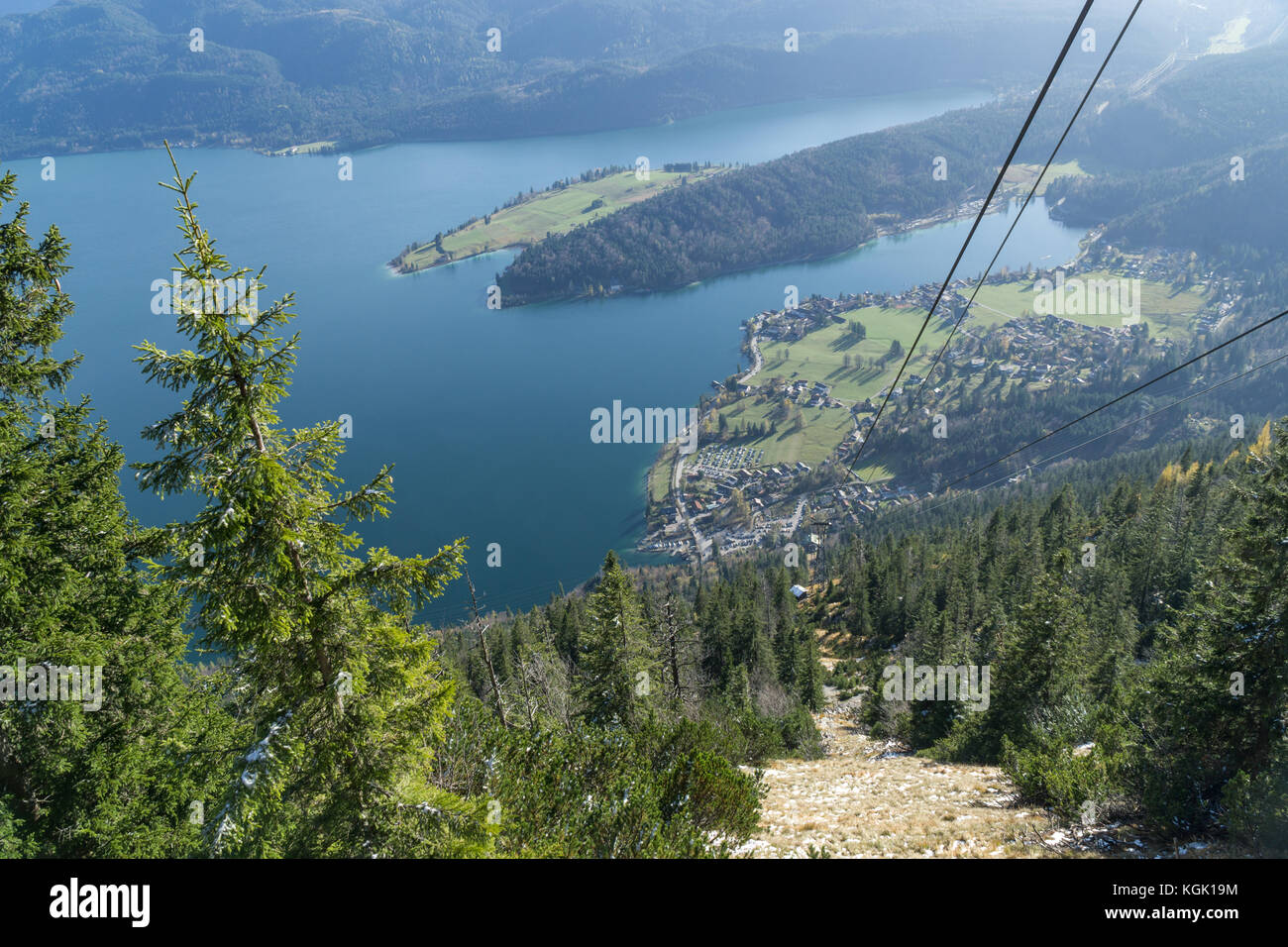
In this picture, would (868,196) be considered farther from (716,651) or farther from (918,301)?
(716,651)
